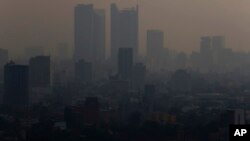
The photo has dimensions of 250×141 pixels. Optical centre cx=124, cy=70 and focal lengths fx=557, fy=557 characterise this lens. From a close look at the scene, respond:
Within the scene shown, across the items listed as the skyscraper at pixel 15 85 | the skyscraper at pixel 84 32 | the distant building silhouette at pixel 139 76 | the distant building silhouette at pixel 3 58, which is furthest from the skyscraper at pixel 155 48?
the distant building silhouette at pixel 3 58

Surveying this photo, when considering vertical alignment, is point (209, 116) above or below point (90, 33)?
below

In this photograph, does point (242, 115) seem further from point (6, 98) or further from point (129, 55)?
point (6, 98)

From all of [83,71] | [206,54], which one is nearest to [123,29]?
A: [83,71]

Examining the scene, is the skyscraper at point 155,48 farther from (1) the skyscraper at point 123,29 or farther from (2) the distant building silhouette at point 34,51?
(2) the distant building silhouette at point 34,51

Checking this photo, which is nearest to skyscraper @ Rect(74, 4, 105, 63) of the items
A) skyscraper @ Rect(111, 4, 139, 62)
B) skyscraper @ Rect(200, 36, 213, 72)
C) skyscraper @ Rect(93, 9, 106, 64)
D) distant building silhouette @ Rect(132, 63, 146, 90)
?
skyscraper @ Rect(93, 9, 106, 64)

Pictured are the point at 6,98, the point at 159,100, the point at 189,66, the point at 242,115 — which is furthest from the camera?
the point at 189,66

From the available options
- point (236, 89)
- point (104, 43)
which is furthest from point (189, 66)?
point (104, 43)
